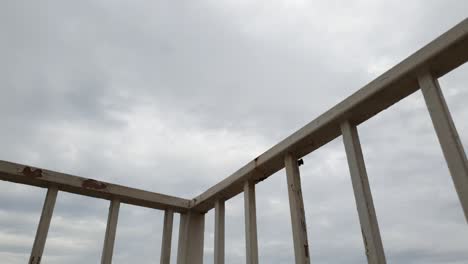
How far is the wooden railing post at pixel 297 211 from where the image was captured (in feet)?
3.84

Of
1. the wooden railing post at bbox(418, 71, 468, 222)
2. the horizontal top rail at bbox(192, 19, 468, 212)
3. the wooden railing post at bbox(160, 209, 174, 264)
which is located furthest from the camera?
the wooden railing post at bbox(160, 209, 174, 264)

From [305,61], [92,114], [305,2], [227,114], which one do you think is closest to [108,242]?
[92,114]

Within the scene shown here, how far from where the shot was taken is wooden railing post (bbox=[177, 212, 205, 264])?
6.28 ft

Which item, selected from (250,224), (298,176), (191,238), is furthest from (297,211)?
(191,238)

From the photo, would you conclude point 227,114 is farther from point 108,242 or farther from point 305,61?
point 108,242

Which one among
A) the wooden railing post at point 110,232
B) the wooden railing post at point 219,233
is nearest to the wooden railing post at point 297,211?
the wooden railing post at point 219,233

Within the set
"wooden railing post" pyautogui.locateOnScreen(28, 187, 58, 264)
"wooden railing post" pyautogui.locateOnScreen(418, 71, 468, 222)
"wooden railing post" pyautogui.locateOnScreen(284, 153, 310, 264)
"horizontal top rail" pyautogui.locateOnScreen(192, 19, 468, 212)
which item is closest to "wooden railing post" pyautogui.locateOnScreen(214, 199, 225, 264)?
"horizontal top rail" pyautogui.locateOnScreen(192, 19, 468, 212)

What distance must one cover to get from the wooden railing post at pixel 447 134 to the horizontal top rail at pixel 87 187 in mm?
1543

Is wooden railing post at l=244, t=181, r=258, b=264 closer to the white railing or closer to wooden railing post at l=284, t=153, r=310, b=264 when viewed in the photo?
the white railing

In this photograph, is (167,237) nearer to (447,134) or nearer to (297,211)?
(297,211)

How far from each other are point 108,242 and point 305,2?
5.68 feet

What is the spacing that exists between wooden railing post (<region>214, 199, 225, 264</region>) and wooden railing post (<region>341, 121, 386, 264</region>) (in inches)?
34.9

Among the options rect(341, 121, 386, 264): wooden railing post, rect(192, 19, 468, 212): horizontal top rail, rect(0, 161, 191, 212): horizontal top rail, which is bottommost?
rect(341, 121, 386, 264): wooden railing post

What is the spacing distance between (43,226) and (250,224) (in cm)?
105
